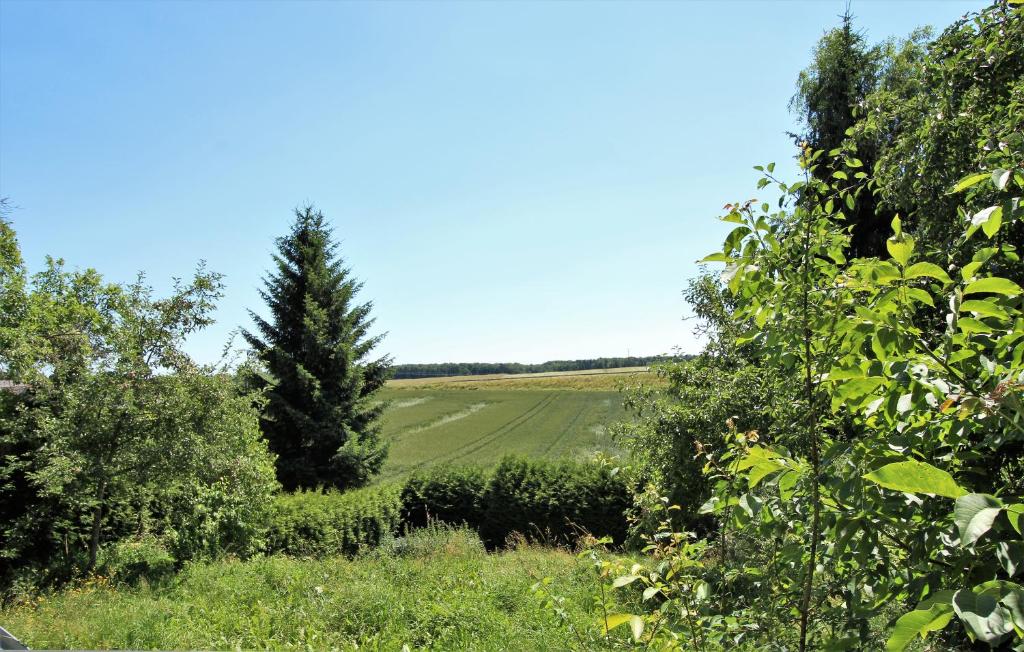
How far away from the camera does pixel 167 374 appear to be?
841 centimetres

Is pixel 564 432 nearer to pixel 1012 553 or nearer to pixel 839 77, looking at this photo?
pixel 839 77

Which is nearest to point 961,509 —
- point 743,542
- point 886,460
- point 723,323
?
point 886,460

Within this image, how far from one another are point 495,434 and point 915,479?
1340 inches

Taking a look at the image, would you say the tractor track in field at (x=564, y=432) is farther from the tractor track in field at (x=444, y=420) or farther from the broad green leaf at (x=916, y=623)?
the broad green leaf at (x=916, y=623)

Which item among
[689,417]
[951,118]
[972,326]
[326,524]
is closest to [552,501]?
[326,524]

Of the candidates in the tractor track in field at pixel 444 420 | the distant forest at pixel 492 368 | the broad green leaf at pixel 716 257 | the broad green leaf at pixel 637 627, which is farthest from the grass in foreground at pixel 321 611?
the distant forest at pixel 492 368

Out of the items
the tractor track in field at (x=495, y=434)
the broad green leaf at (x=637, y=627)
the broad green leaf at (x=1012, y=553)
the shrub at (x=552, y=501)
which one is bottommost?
the tractor track in field at (x=495, y=434)

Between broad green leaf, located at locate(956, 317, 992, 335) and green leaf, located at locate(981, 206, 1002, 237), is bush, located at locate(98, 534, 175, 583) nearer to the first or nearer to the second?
broad green leaf, located at locate(956, 317, 992, 335)

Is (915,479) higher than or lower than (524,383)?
higher

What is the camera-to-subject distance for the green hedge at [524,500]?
13.1 meters

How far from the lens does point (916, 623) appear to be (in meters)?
0.82

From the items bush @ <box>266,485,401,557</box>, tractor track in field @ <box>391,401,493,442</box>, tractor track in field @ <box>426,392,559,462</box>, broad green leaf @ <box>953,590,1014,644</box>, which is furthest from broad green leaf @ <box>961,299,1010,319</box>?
tractor track in field @ <box>391,401,493,442</box>

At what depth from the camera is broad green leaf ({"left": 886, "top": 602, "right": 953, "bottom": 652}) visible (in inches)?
31.6

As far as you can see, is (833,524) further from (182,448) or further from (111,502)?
(111,502)
